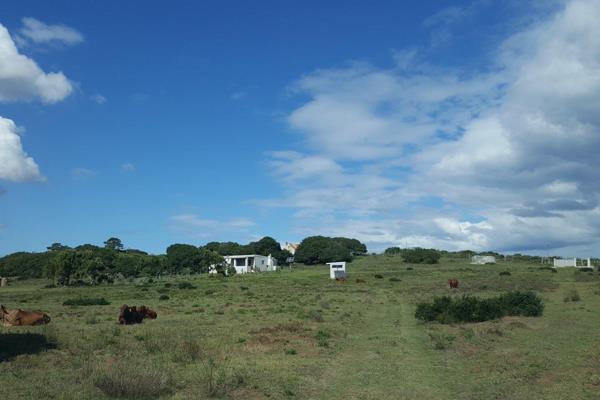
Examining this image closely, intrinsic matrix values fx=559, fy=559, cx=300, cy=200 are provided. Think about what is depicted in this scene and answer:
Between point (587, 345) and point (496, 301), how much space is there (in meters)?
11.4

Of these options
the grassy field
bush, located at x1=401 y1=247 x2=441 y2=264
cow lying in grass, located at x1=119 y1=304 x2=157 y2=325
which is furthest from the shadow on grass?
bush, located at x1=401 y1=247 x2=441 y2=264

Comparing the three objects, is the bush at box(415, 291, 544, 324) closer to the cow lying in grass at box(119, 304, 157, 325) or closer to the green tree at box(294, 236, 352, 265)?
the cow lying in grass at box(119, 304, 157, 325)

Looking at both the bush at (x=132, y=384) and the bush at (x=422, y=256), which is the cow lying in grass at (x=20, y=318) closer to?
the bush at (x=132, y=384)

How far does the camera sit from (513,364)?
15875mm

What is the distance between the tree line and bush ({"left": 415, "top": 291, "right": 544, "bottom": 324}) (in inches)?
2469

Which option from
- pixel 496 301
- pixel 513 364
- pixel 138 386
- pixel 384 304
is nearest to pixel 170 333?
pixel 138 386

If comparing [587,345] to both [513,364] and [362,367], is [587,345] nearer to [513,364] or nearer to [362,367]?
[513,364]

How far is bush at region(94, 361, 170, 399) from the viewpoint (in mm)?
11062

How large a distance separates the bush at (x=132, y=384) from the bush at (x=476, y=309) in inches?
719

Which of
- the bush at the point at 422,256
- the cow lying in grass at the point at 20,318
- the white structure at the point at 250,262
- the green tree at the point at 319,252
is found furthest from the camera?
the green tree at the point at 319,252

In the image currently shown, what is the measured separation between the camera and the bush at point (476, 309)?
27609mm

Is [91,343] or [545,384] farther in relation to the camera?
[91,343]

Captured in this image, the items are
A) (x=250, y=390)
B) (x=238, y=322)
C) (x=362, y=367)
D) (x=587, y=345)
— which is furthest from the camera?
(x=238, y=322)

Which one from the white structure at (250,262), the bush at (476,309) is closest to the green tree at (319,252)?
the white structure at (250,262)
